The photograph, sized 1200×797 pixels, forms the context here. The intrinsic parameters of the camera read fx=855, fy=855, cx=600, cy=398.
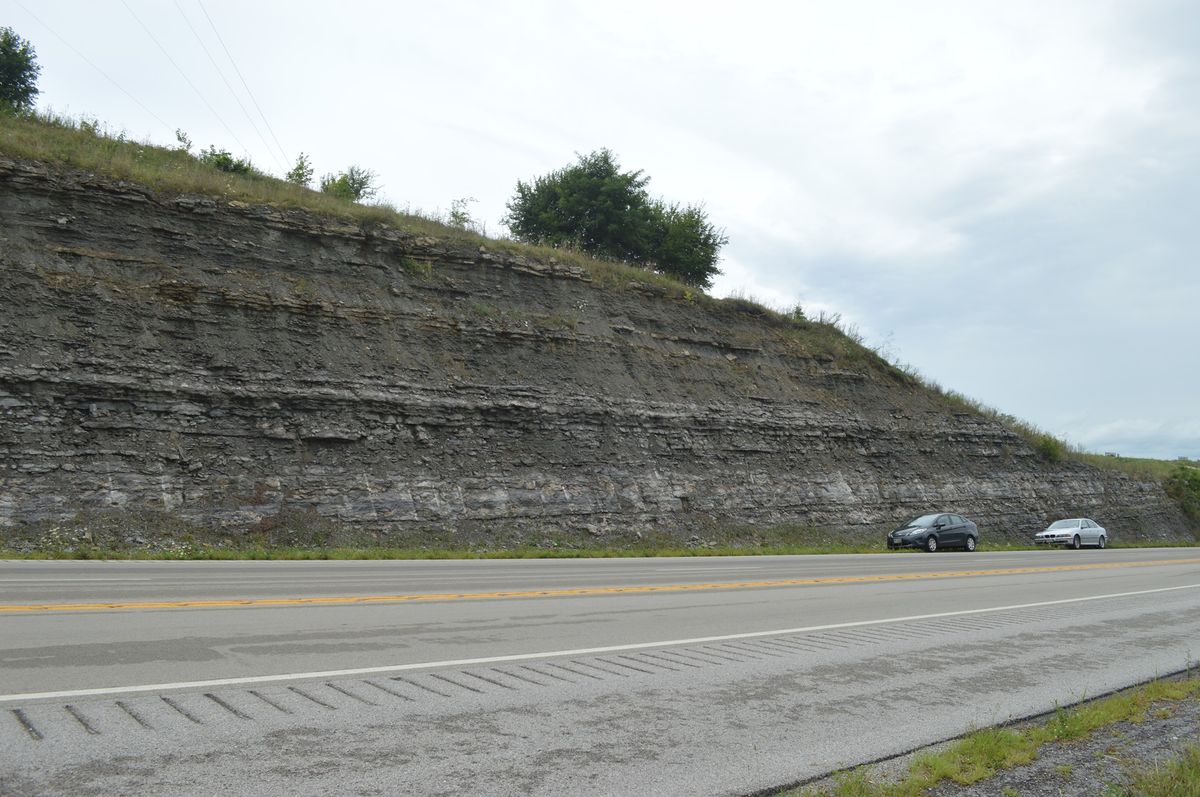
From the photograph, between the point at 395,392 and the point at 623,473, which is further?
the point at 623,473

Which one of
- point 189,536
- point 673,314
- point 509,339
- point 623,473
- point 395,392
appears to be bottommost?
point 189,536

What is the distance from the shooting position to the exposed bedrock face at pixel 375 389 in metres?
18.9

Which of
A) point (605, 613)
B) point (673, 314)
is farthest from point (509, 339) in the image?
point (605, 613)

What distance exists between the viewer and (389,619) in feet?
30.2

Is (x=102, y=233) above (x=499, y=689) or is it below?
above

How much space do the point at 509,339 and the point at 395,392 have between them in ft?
16.2

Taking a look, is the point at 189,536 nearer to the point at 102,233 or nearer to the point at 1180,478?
the point at 102,233

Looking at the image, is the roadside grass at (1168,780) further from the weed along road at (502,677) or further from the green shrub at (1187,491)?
the green shrub at (1187,491)

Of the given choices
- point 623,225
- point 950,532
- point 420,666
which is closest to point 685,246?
point 623,225

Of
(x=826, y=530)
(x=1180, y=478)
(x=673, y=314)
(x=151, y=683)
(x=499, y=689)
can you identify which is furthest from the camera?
(x=1180, y=478)

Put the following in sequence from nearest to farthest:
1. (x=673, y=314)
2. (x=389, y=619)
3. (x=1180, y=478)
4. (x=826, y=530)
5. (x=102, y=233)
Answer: (x=389, y=619) < (x=102, y=233) < (x=826, y=530) < (x=673, y=314) < (x=1180, y=478)

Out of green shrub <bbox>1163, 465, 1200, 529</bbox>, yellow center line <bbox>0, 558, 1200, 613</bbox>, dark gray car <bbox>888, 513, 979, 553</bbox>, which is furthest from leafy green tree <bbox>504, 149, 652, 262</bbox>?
green shrub <bbox>1163, 465, 1200, 529</bbox>

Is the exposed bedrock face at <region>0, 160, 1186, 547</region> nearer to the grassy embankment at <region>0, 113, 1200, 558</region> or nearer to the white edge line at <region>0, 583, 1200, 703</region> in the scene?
the grassy embankment at <region>0, 113, 1200, 558</region>

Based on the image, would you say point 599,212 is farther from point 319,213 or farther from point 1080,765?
point 1080,765
